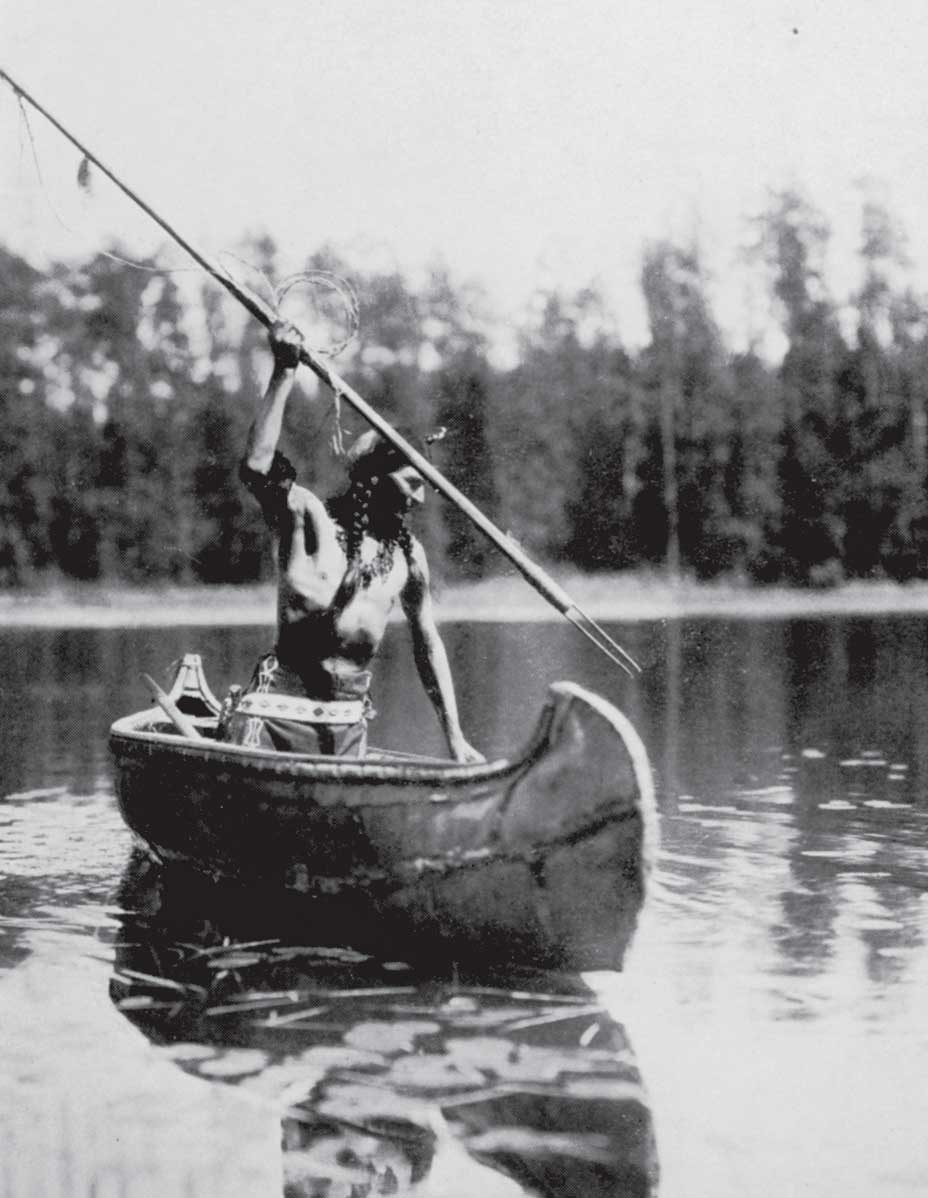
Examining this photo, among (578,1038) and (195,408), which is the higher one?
(195,408)

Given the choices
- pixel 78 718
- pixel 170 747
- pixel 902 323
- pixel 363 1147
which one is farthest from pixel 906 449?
pixel 363 1147

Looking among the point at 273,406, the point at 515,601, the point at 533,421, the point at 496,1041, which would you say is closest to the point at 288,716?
the point at 273,406

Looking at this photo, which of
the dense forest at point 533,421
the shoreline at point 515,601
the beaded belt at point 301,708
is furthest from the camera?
the dense forest at point 533,421

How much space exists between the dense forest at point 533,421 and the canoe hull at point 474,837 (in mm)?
29305

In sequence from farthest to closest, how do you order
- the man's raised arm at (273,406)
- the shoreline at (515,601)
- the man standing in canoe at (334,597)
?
the shoreline at (515,601)
the man standing in canoe at (334,597)
the man's raised arm at (273,406)

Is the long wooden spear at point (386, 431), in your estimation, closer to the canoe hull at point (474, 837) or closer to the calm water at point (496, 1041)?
the canoe hull at point (474, 837)

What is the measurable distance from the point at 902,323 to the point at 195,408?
53.6ft

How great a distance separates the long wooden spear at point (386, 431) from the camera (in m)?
7.23

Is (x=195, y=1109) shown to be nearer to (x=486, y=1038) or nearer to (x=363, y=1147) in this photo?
(x=363, y=1147)

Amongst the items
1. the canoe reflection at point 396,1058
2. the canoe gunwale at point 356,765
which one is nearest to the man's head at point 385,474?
the canoe gunwale at point 356,765

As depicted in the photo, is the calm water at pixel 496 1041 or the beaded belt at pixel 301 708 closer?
the calm water at pixel 496 1041

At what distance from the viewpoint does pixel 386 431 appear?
7.21 metres

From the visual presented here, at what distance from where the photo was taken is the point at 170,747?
7.31 metres

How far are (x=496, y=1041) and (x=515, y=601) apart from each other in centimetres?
3155
